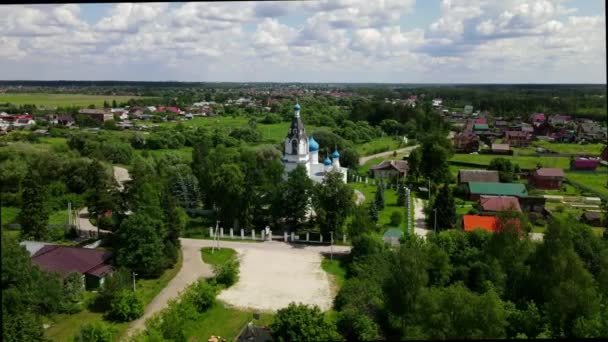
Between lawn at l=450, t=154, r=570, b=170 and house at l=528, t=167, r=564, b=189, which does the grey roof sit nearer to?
house at l=528, t=167, r=564, b=189

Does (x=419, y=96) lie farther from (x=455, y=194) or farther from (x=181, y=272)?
(x=181, y=272)

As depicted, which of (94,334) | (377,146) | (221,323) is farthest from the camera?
(377,146)

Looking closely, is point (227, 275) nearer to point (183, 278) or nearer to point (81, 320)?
point (183, 278)

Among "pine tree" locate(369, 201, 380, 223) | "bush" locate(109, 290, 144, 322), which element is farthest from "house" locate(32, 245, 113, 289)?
"pine tree" locate(369, 201, 380, 223)

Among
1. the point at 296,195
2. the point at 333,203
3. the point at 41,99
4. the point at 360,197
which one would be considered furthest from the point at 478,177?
the point at 41,99

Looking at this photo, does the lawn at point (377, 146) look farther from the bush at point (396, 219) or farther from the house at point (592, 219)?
the house at point (592, 219)
